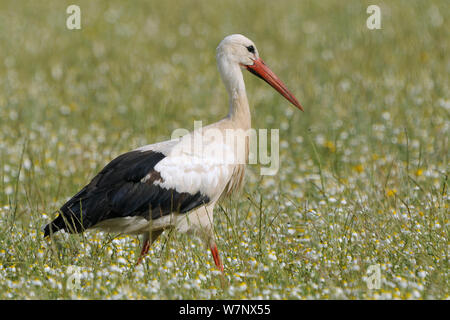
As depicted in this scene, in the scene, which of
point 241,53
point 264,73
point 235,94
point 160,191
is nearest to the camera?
point 160,191

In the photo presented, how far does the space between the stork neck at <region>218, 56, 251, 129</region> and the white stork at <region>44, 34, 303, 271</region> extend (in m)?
0.18

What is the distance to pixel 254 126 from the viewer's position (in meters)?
8.30

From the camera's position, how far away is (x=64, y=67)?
1052 centimetres

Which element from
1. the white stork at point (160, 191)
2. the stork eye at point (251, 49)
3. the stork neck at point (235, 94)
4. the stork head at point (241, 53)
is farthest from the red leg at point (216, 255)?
the stork eye at point (251, 49)

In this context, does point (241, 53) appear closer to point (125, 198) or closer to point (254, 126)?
point (125, 198)

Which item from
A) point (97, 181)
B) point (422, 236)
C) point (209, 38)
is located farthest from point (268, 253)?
point (209, 38)

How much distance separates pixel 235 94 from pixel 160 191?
0.91 metres

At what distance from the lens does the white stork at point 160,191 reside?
4777 millimetres

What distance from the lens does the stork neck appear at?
207 inches

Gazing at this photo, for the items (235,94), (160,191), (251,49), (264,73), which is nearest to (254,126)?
(264,73)

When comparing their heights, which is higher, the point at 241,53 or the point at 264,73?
the point at 241,53

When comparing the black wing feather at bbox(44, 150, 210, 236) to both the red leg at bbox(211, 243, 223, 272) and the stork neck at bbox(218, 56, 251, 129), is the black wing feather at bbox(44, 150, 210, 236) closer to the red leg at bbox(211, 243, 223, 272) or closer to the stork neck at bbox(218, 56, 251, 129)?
the red leg at bbox(211, 243, 223, 272)

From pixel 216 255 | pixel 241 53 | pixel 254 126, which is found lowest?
pixel 216 255
